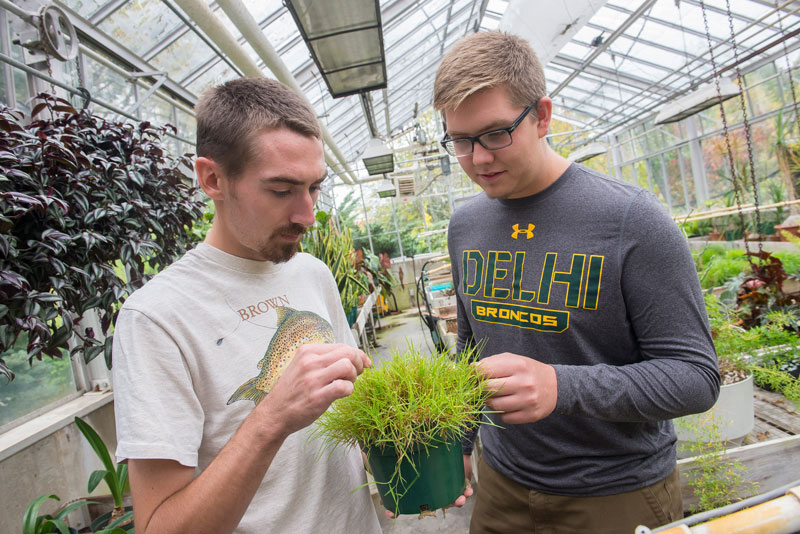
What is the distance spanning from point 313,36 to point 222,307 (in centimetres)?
173

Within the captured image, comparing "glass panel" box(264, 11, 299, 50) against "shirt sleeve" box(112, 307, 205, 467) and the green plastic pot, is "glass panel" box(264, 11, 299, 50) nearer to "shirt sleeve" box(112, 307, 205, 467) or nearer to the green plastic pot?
"shirt sleeve" box(112, 307, 205, 467)

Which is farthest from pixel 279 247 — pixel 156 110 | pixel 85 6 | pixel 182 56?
pixel 182 56

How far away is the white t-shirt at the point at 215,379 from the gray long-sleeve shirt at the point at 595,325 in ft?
1.57

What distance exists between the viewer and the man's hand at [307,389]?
0.72 metres

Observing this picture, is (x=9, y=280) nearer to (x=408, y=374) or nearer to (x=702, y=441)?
(x=408, y=374)

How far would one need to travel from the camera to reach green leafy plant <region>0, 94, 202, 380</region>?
1.33 m

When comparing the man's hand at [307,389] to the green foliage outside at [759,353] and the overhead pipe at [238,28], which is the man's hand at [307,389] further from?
the green foliage outside at [759,353]

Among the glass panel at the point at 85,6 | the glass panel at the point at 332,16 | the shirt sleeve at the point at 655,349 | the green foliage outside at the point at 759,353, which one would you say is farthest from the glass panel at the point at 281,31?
the shirt sleeve at the point at 655,349

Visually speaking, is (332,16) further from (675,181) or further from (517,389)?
(675,181)

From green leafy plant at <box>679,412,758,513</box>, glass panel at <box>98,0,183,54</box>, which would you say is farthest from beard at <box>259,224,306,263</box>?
glass panel at <box>98,0,183,54</box>

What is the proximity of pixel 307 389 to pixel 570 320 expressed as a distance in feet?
2.09

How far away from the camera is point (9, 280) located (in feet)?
4.04

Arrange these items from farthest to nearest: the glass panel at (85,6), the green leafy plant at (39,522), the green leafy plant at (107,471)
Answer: the glass panel at (85,6)
the green leafy plant at (107,471)
the green leafy plant at (39,522)

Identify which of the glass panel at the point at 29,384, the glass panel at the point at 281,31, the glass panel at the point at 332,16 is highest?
the glass panel at the point at 281,31
